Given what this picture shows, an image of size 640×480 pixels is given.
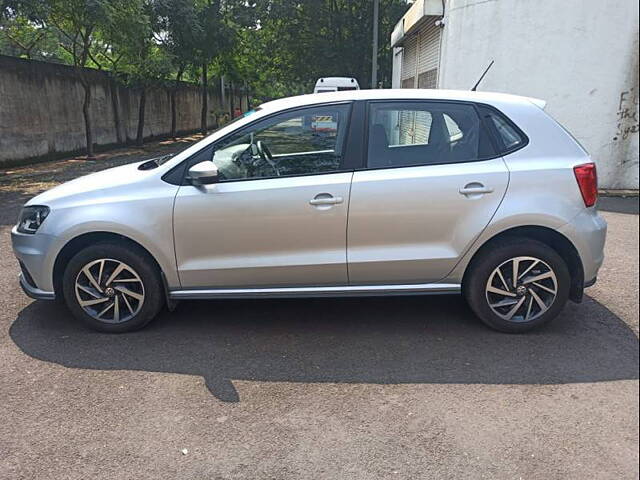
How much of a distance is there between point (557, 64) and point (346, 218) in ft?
23.0

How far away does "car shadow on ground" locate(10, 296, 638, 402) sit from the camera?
3.38 meters

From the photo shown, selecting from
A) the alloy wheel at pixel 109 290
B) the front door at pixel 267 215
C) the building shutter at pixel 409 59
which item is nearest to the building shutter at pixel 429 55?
the building shutter at pixel 409 59

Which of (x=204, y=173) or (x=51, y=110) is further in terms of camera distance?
(x=51, y=110)

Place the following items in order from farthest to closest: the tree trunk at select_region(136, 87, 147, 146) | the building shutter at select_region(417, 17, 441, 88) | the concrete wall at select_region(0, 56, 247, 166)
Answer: the tree trunk at select_region(136, 87, 147, 146), the concrete wall at select_region(0, 56, 247, 166), the building shutter at select_region(417, 17, 441, 88)

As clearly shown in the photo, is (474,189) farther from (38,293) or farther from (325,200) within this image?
(38,293)

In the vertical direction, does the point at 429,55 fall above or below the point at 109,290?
above

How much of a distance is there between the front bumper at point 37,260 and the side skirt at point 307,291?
94 cm

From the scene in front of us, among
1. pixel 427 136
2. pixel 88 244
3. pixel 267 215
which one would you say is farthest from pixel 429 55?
pixel 88 244

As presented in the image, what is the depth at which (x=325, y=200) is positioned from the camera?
368 centimetres

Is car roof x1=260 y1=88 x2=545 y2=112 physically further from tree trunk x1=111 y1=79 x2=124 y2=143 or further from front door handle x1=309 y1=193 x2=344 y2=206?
tree trunk x1=111 y1=79 x2=124 y2=143

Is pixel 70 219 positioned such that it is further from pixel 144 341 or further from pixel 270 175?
pixel 270 175

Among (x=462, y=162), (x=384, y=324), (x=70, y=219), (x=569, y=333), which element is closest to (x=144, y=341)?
(x=70, y=219)

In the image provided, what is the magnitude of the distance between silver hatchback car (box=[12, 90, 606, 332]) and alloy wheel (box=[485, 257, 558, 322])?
0.01 meters

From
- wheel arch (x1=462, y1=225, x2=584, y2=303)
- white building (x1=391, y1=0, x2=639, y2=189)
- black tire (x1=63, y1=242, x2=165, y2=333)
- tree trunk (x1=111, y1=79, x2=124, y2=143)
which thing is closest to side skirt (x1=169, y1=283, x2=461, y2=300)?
black tire (x1=63, y1=242, x2=165, y2=333)
